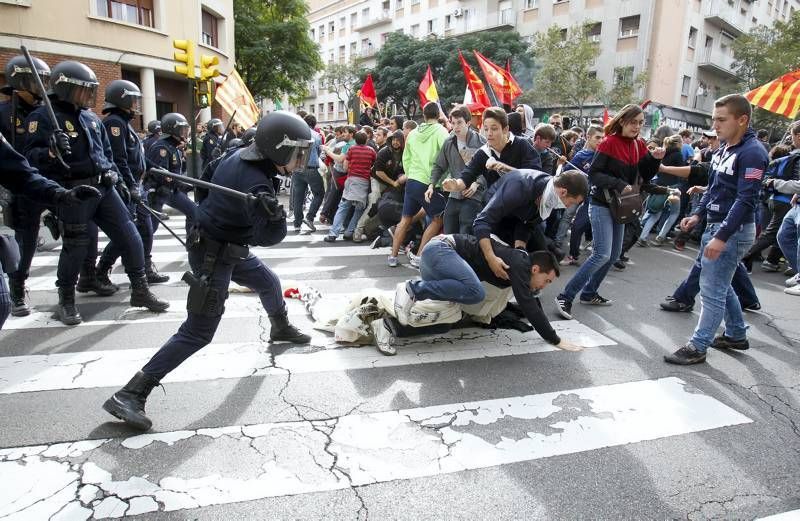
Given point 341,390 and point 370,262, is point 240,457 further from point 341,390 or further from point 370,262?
point 370,262

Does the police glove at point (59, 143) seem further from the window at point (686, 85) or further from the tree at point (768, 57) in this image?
the window at point (686, 85)

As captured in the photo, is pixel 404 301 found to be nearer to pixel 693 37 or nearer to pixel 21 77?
pixel 21 77

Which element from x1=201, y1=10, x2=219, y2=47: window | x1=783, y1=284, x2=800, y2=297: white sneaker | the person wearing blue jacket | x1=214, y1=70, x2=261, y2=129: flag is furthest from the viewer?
x1=201, y1=10, x2=219, y2=47: window

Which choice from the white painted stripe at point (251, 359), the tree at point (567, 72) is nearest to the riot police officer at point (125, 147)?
the white painted stripe at point (251, 359)

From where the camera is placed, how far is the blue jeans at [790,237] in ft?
21.1

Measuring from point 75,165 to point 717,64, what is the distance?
1614 inches

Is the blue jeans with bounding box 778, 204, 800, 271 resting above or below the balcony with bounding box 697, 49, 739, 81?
below

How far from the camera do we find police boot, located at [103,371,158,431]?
270 cm

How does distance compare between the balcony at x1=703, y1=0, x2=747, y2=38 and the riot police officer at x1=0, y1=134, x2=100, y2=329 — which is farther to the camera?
the balcony at x1=703, y1=0, x2=747, y2=38

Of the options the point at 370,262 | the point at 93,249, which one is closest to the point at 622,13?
the point at 370,262

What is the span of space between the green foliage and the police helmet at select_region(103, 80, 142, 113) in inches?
1221

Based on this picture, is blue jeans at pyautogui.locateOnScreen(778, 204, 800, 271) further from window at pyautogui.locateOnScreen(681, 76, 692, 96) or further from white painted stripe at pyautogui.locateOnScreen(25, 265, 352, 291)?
window at pyautogui.locateOnScreen(681, 76, 692, 96)

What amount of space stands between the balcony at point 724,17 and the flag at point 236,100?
34759 millimetres

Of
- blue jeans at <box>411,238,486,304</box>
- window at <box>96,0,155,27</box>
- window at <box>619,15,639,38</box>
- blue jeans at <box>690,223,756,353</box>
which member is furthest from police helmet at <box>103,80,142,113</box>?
window at <box>619,15,639,38</box>
